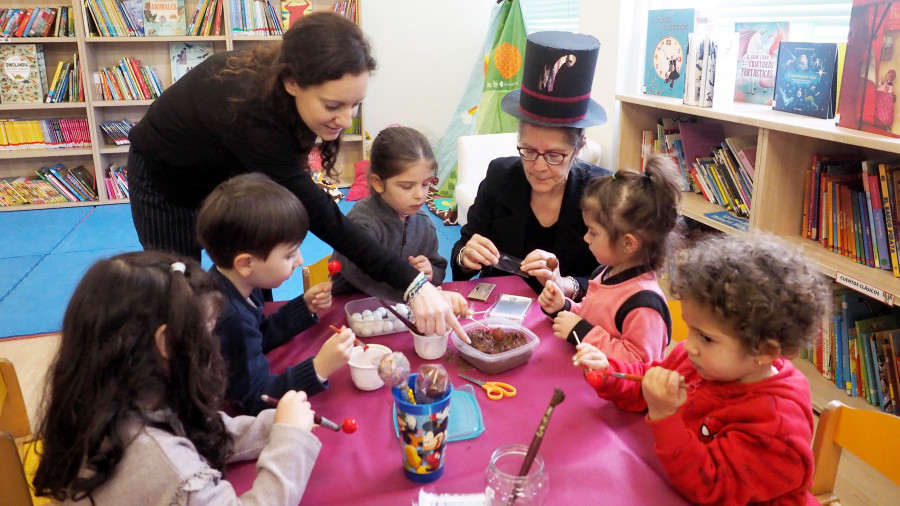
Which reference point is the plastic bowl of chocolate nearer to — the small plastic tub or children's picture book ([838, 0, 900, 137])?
the small plastic tub

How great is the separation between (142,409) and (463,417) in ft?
1.75

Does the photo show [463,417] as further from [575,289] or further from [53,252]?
[53,252]

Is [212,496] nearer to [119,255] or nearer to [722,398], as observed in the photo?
[119,255]

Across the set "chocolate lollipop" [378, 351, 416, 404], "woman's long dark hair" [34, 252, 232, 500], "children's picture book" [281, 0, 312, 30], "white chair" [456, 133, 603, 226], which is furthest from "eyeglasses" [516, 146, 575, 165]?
"children's picture book" [281, 0, 312, 30]

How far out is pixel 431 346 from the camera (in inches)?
54.1

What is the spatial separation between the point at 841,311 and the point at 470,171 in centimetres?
208

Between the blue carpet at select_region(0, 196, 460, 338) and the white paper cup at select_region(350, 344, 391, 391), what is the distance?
214 centimetres

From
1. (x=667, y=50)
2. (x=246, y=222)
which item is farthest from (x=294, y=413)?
(x=667, y=50)

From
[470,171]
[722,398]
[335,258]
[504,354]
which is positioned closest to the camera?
[722,398]

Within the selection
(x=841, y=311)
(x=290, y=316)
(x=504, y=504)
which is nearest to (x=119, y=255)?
(x=290, y=316)

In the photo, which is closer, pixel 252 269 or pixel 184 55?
pixel 252 269

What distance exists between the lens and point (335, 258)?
1.88 meters

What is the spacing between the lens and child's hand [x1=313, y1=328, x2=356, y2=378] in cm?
120

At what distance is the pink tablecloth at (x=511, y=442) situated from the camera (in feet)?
3.24
